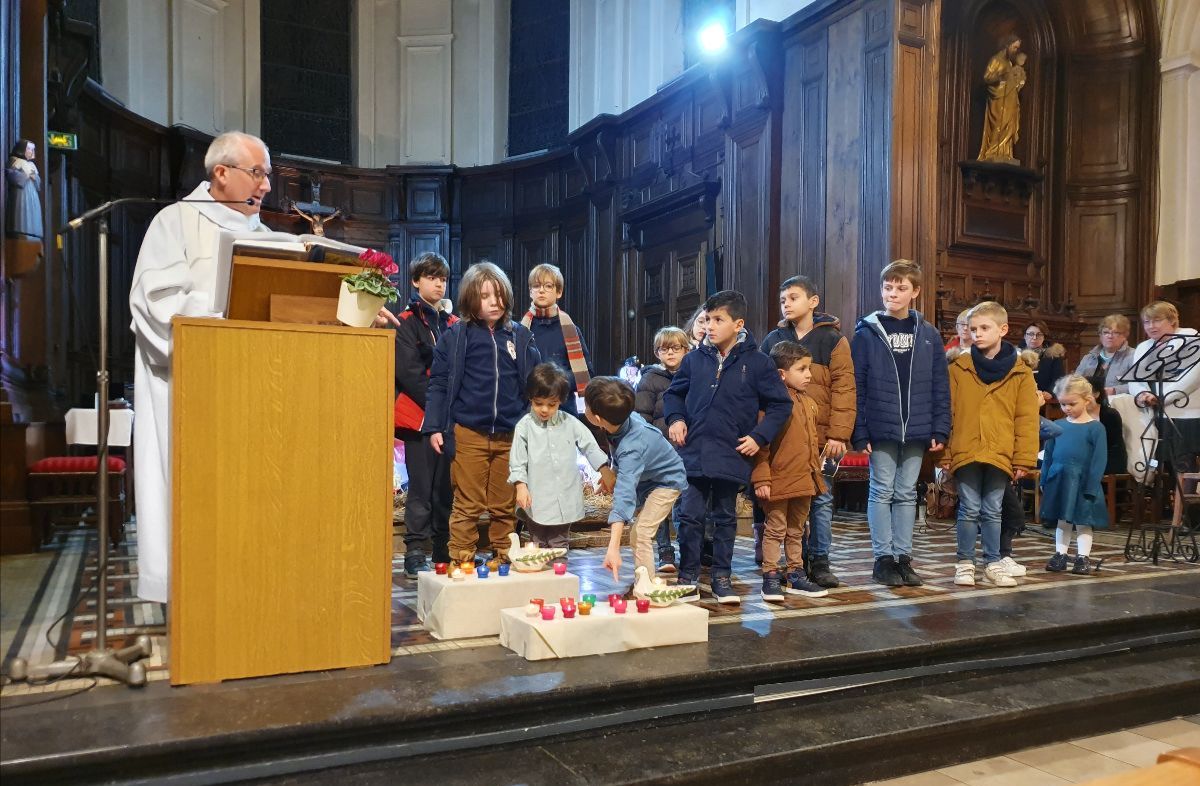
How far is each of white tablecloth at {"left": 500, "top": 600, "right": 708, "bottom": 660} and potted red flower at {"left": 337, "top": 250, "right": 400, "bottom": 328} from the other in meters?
1.09

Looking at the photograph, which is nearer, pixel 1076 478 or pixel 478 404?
pixel 478 404

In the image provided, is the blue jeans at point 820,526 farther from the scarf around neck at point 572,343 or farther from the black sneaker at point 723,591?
the scarf around neck at point 572,343

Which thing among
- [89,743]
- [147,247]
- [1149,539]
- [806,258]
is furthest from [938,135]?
[89,743]

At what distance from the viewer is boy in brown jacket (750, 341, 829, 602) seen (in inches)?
160

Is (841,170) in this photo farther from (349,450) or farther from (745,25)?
(349,450)

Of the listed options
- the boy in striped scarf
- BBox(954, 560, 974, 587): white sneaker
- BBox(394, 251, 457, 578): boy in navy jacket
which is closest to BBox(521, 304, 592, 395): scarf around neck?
the boy in striped scarf

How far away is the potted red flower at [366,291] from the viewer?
2.73 meters

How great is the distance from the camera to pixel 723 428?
3934mm

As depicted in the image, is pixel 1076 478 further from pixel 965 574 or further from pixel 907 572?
pixel 907 572

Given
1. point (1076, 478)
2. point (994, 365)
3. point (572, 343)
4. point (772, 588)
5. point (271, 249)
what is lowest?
point (772, 588)

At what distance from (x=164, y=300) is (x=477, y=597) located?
1.45 metres

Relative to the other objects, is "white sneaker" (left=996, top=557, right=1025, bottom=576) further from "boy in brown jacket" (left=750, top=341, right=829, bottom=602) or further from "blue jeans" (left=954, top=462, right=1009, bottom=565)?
"boy in brown jacket" (left=750, top=341, right=829, bottom=602)

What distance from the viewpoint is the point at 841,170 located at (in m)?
7.76

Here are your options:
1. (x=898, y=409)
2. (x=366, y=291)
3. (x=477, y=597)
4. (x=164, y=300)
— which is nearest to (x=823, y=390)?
(x=898, y=409)
